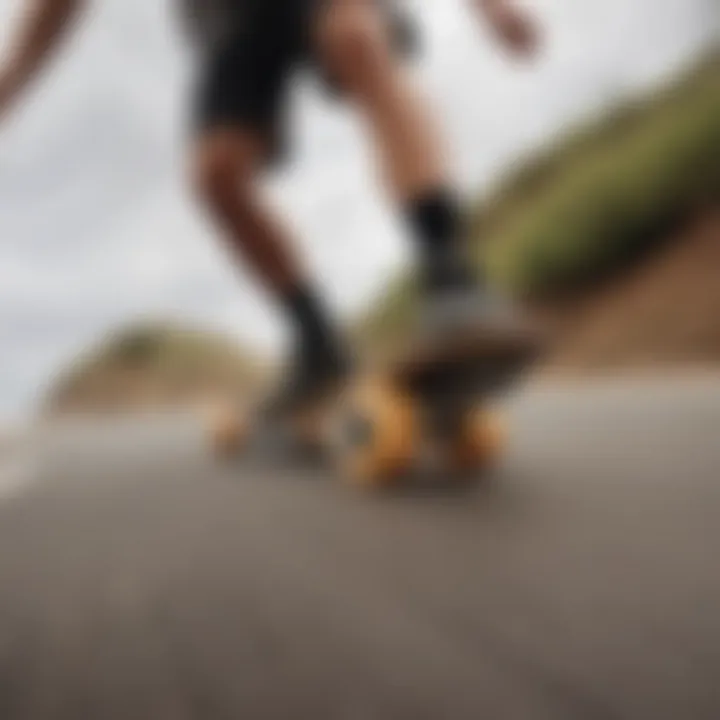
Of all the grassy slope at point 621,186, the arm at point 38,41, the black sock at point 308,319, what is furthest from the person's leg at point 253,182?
the grassy slope at point 621,186

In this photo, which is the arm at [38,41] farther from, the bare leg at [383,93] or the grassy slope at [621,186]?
the grassy slope at [621,186]

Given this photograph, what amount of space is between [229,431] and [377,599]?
551mm

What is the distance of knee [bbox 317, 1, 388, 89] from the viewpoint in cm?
53

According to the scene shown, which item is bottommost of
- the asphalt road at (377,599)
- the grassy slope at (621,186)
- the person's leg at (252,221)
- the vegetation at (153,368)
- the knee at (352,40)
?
the asphalt road at (377,599)

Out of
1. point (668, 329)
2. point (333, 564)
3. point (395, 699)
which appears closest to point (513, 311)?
point (333, 564)

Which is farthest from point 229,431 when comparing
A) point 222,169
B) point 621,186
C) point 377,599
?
point 621,186

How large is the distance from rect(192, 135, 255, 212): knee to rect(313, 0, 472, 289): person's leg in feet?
0.33

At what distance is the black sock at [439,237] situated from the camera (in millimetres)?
509

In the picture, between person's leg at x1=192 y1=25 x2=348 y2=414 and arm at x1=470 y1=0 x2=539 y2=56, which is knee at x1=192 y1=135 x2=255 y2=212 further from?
arm at x1=470 y1=0 x2=539 y2=56

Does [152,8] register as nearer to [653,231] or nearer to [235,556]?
[235,556]

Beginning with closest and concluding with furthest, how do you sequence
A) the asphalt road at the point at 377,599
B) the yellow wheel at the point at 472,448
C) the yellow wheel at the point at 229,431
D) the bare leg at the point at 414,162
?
the asphalt road at the point at 377,599 → the bare leg at the point at 414,162 → the yellow wheel at the point at 472,448 → the yellow wheel at the point at 229,431

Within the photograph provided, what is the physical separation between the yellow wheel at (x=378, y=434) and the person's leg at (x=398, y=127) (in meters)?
0.11

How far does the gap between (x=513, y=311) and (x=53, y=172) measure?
1.02 feet

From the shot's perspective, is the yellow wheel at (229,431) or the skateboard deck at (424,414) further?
the yellow wheel at (229,431)
